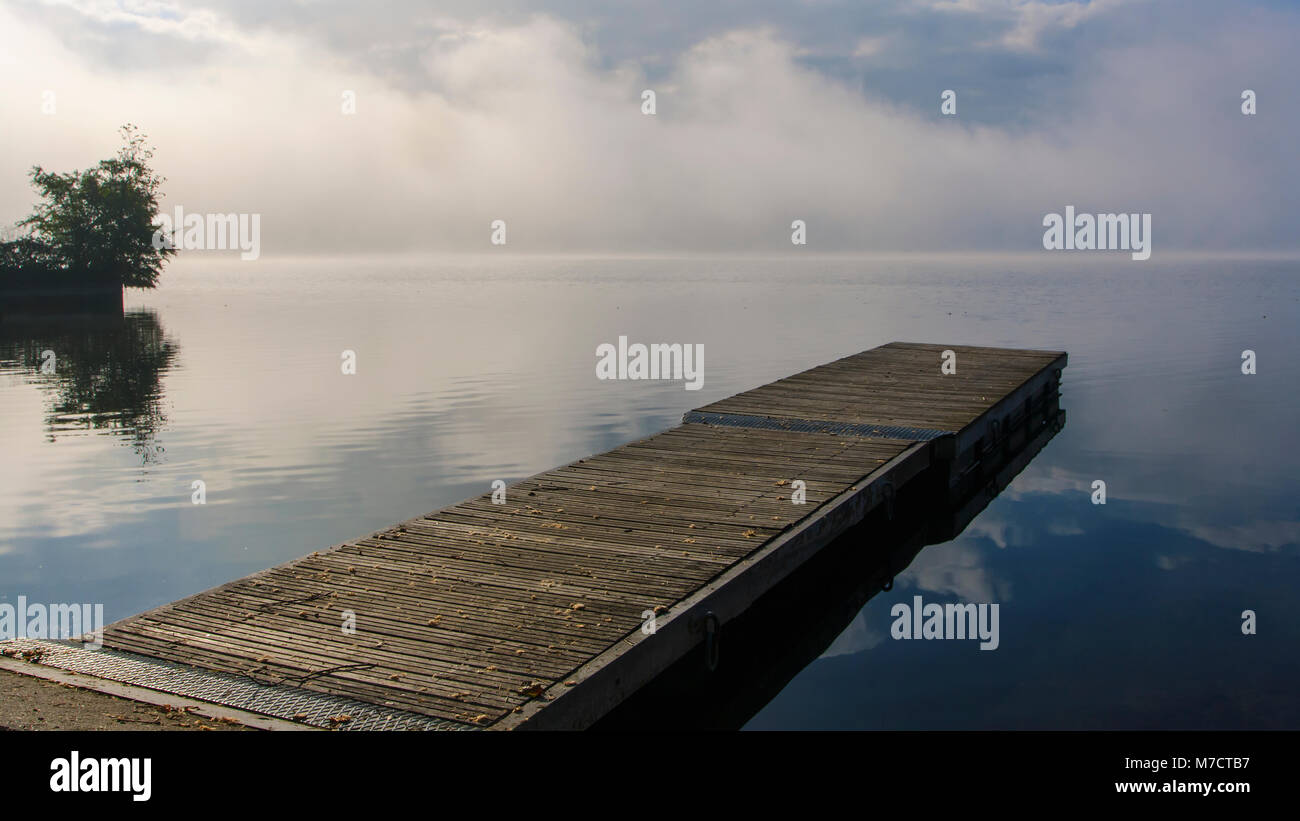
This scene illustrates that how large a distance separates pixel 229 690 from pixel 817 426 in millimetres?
10562

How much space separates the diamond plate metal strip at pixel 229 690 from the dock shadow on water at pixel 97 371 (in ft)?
44.0

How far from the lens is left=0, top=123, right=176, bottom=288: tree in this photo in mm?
80625

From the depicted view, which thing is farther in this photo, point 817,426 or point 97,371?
point 97,371

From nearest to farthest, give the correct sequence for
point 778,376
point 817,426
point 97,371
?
point 817,426 → point 778,376 → point 97,371

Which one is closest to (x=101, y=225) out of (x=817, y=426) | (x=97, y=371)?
(x=97, y=371)

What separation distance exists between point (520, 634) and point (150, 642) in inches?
92.6

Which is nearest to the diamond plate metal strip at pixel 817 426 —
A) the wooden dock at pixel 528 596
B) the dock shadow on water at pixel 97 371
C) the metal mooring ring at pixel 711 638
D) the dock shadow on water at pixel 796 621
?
the wooden dock at pixel 528 596

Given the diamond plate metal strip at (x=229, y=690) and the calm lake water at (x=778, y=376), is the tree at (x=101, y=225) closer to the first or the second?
the calm lake water at (x=778, y=376)

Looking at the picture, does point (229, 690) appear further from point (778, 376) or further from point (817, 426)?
point (778, 376)

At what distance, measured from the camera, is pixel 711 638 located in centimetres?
813

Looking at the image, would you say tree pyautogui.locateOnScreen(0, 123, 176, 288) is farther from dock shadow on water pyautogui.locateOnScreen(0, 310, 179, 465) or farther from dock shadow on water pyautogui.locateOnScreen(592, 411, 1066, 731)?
dock shadow on water pyautogui.locateOnScreen(592, 411, 1066, 731)

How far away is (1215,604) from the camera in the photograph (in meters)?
11.9

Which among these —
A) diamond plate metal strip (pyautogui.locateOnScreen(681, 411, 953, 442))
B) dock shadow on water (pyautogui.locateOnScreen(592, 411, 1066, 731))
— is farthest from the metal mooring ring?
diamond plate metal strip (pyautogui.locateOnScreen(681, 411, 953, 442))
